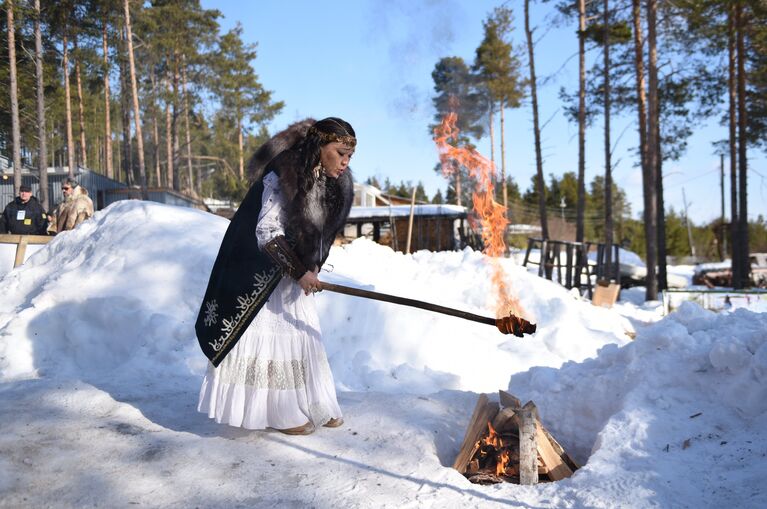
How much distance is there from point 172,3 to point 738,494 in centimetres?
3372

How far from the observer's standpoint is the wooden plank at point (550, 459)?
350cm

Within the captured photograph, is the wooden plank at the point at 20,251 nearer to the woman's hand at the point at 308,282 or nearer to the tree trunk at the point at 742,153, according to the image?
the woman's hand at the point at 308,282

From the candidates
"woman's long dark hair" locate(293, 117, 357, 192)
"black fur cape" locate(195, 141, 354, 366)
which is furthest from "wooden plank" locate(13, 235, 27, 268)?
"woman's long dark hair" locate(293, 117, 357, 192)

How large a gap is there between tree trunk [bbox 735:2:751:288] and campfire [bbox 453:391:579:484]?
18837 mm

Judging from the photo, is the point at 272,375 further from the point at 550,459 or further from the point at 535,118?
the point at 535,118

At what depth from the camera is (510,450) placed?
3742mm

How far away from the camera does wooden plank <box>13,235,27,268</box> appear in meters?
8.52

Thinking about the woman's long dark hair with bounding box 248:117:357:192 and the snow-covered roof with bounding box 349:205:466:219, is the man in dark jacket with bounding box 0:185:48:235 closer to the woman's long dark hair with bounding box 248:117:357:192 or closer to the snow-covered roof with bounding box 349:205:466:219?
the woman's long dark hair with bounding box 248:117:357:192

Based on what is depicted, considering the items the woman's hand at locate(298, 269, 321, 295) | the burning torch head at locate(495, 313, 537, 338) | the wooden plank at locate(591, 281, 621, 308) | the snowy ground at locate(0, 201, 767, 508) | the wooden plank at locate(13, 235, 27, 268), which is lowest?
the wooden plank at locate(591, 281, 621, 308)

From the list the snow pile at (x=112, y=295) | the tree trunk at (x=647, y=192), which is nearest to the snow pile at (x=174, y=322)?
the snow pile at (x=112, y=295)

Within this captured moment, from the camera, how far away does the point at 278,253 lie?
3.46 m

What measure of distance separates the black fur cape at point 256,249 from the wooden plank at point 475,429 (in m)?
1.39

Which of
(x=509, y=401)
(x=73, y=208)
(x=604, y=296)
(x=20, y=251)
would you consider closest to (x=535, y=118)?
(x=604, y=296)

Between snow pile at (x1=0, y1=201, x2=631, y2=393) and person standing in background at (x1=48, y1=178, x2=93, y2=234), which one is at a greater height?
person standing in background at (x1=48, y1=178, x2=93, y2=234)
